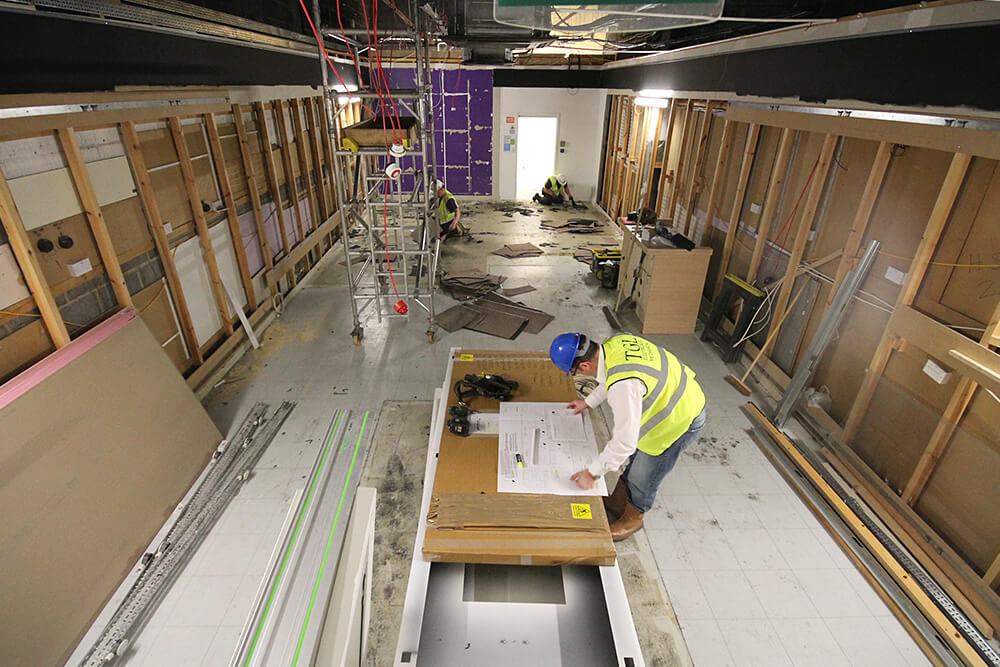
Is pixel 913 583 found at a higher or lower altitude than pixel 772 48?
lower

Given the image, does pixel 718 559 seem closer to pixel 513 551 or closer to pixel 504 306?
pixel 513 551

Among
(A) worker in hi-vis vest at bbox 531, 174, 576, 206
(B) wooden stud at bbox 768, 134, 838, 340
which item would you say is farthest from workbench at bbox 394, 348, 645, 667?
(A) worker in hi-vis vest at bbox 531, 174, 576, 206

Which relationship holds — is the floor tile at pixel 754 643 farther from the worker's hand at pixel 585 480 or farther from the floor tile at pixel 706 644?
the worker's hand at pixel 585 480

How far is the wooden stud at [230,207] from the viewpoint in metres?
4.22

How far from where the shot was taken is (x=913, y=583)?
250 centimetres

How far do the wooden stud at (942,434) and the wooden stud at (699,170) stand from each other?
12.0 feet

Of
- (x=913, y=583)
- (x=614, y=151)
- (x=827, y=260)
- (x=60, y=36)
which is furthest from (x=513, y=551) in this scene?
(x=614, y=151)

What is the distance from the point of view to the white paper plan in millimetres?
2121

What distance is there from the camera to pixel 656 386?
2.24 metres

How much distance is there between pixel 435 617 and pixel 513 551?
0.45 meters

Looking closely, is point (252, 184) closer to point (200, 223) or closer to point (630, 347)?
point (200, 223)

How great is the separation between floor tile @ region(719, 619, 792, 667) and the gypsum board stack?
2.90 metres

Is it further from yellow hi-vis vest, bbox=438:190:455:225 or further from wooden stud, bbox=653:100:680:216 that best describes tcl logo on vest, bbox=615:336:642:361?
yellow hi-vis vest, bbox=438:190:455:225

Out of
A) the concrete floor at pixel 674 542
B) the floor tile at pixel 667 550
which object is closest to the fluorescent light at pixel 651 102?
the concrete floor at pixel 674 542
